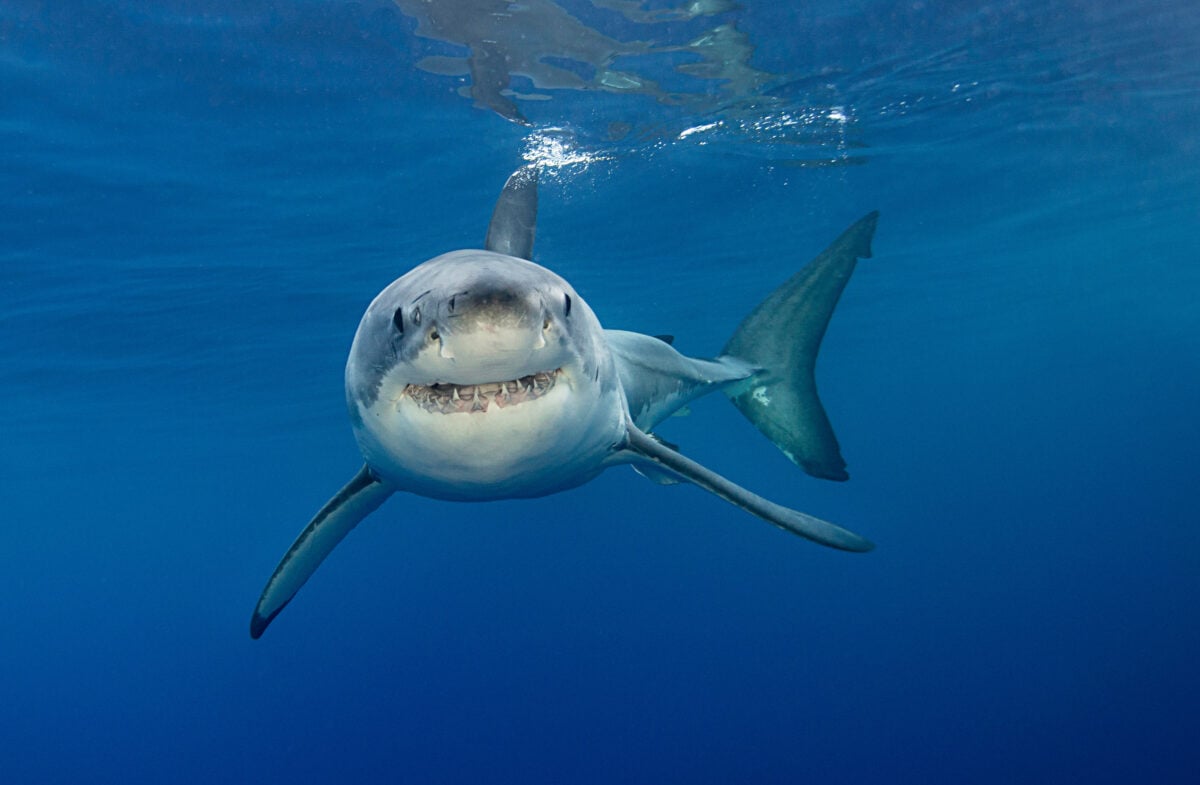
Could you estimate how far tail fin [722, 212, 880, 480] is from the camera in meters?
6.69

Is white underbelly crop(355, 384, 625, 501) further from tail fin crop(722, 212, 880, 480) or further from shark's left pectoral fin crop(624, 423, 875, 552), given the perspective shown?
tail fin crop(722, 212, 880, 480)

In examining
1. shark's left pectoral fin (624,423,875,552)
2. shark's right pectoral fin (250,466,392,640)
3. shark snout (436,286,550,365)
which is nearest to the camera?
shark snout (436,286,550,365)

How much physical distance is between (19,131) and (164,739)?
52058 millimetres

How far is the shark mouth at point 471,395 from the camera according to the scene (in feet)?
8.85

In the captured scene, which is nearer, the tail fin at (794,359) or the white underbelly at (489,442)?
the white underbelly at (489,442)

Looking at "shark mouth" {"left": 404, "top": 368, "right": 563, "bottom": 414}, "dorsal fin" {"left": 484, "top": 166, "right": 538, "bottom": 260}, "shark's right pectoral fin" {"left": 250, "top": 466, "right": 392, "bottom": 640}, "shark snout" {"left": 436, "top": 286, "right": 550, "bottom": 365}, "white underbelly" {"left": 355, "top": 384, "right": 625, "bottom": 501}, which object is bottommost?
"shark's right pectoral fin" {"left": 250, "top": 466, "right": 392, "bottom": 640}

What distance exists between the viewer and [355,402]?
10.7 ft

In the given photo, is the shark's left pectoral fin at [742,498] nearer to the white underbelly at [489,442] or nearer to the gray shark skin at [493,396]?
the gray shark skin at [493,396]

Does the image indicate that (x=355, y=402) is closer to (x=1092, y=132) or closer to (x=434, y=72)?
(x=434, y=72)

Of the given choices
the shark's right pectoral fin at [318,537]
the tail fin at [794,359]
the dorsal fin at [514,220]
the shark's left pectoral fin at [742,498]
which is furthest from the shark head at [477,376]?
the tail fin at [794,359]

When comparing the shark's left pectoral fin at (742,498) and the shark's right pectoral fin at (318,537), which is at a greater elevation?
the shark's left pectoral fin at (742,498)

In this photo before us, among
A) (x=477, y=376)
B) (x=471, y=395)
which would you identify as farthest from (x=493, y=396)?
(x=477, y=376)

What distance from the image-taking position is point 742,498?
3.61 metres

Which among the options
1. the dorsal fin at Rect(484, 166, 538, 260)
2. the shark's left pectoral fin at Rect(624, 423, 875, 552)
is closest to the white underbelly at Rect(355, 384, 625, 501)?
the shark's left pectoral fin at Rect(624, 423, 875, 552)
